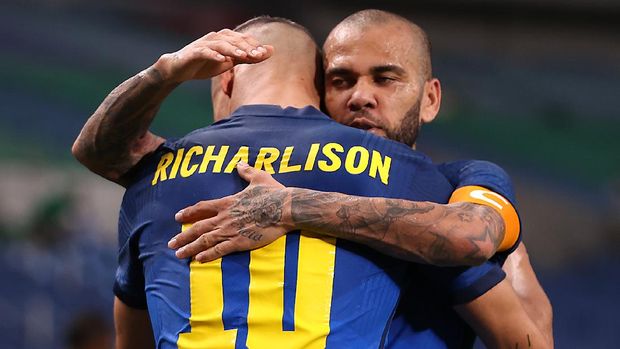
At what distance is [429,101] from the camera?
3.38m

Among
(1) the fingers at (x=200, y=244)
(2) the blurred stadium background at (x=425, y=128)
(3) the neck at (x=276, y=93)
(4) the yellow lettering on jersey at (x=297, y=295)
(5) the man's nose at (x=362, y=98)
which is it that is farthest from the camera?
(2) the blurred stadium background at (x=425, y=128)

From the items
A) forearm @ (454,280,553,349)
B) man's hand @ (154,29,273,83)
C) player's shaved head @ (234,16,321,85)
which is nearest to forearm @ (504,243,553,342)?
forearm @ (454,280,553,349)

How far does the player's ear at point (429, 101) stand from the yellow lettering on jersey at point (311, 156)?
0.65 m

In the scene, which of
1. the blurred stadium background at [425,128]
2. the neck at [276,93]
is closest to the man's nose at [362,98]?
the neck at [276,93]

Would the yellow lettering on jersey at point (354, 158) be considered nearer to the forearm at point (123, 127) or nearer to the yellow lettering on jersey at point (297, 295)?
the yellow lettering on jersey at point (297, 295)

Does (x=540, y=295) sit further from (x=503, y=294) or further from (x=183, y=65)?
(x=183, y=65)

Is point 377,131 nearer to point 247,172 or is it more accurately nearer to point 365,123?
point 365,123

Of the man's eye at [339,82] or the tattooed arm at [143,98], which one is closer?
the tattooed arm at [143,98]

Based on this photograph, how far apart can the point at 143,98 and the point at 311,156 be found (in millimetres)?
492

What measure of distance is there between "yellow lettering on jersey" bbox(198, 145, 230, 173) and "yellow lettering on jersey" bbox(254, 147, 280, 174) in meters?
0.10

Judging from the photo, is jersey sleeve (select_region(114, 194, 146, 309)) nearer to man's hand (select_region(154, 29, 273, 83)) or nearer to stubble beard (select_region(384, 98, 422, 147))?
man's hand (select_region(154, 29, 273, 83))

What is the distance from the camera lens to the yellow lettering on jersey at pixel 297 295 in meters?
2.57

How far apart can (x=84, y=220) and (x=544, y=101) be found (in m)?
5.71

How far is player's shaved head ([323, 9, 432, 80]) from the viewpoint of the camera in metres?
3.19
